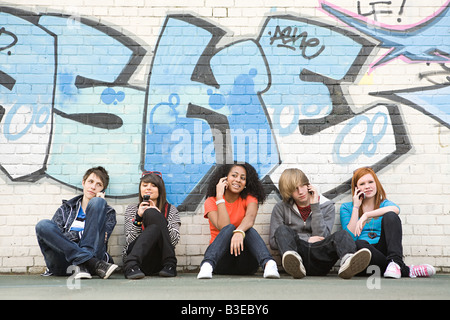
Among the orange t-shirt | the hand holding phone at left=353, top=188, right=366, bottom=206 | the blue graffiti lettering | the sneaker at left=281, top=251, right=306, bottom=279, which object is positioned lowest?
the sneaker at left=281, top=251, right=306, bottom=279

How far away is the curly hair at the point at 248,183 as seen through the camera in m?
5.29

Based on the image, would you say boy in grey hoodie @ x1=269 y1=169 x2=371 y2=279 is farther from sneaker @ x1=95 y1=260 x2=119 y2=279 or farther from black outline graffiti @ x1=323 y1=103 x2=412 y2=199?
sneaker @ x1=95 y1=260 x2=119 y2=279

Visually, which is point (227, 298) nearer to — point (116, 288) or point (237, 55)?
point (116, 288)

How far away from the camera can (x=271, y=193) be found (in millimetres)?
5504

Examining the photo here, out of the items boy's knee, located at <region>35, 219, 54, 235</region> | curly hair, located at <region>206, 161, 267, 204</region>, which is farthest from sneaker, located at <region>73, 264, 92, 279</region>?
curly hair, located at <region>206, 161, 267, 204</region>

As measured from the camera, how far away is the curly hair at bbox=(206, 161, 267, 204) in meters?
5.29

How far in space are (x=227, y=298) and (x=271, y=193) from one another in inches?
88.9

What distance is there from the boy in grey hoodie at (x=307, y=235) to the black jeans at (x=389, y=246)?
10.7 inches

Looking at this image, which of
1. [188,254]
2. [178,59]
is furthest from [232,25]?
[188,254]

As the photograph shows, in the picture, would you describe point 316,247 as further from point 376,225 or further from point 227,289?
point 227,289

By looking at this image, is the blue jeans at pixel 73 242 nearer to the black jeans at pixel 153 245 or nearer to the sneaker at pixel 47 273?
the sneaker at pixel 47 273

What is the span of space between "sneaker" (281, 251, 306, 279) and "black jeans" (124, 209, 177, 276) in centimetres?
106

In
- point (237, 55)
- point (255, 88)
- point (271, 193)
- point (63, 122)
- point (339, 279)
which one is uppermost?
point (237, 55)

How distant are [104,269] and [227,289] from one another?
1344 mm
